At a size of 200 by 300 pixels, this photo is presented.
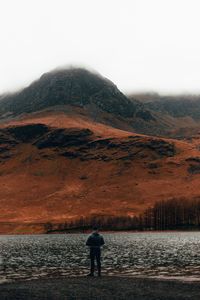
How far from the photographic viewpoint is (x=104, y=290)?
3847 cm

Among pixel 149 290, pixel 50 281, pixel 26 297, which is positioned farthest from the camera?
pixel 50 281

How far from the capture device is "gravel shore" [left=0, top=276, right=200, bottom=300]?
35.2 m

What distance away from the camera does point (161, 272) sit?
181 ft

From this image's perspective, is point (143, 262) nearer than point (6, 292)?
No

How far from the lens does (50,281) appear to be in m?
46.7

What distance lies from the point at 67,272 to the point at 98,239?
1053 centimetres

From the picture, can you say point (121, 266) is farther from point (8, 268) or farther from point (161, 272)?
point (8, 268)

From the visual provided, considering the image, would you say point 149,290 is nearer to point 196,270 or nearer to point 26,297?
point 26,297

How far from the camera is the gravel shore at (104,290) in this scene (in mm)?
35188

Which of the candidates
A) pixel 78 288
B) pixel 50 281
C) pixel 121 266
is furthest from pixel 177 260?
pixel 78 288

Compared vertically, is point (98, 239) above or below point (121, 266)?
above

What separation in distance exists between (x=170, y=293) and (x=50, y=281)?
567 inches

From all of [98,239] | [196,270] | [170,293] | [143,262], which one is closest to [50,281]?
[98,239]

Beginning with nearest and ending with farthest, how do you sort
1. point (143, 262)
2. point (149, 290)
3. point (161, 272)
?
point (149, 290)
point (161, 272)
point (143, 262)
